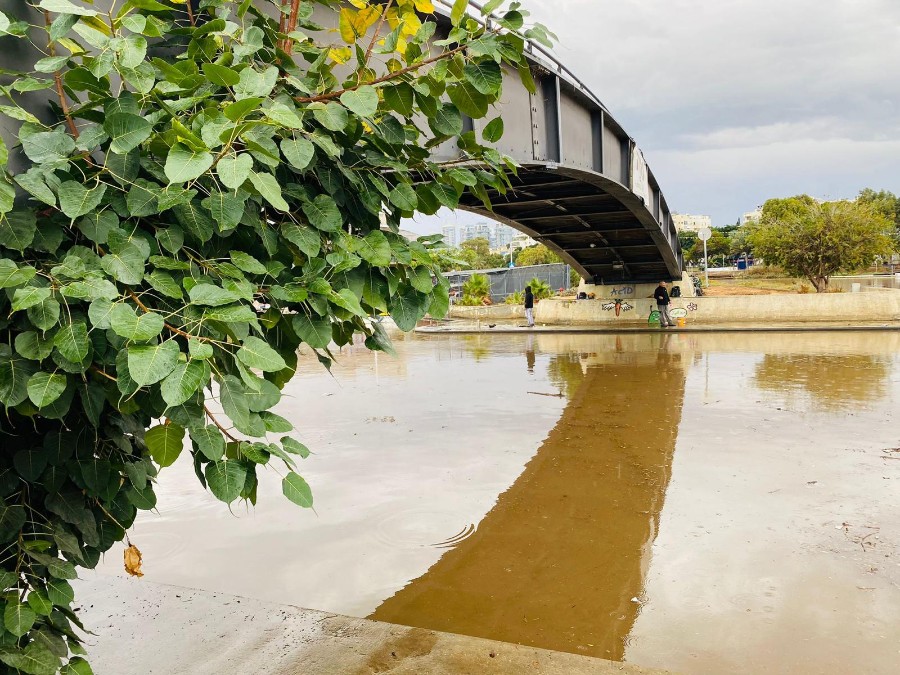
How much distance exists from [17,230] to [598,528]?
5.46 m

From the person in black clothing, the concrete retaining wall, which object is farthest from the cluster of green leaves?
the concrete retaining wall

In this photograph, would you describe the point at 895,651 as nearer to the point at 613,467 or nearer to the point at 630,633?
the point at 630,633

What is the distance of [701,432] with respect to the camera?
9586 millimetres

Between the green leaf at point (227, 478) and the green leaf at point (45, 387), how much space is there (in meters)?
0.43

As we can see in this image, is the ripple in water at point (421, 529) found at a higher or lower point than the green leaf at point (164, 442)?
lower

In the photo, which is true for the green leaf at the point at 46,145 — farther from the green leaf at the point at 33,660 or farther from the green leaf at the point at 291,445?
the green leaf at the point at 33,660

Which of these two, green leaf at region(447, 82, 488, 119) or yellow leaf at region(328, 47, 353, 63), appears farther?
yellow leaf at region(328, 47, 353, 63)

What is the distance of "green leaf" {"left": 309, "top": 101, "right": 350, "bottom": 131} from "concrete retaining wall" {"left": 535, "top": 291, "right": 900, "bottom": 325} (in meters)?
29.5

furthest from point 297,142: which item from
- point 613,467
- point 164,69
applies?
point 613,467

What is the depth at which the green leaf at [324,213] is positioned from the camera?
209 cm

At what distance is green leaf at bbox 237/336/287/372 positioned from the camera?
1.65m

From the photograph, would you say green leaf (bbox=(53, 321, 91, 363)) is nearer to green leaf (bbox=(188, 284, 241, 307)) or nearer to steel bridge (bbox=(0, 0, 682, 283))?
green leaf (bbox=(188, 284, 241, 307))

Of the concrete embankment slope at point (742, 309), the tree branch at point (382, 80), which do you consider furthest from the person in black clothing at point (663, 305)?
the tree branch at point (382, 80)

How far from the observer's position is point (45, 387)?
1.66 metres
